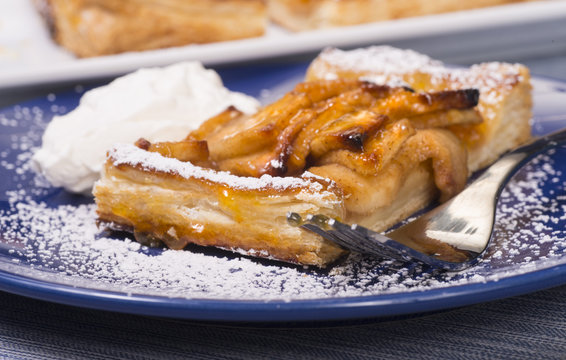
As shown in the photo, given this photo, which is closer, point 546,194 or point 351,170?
point 351,170

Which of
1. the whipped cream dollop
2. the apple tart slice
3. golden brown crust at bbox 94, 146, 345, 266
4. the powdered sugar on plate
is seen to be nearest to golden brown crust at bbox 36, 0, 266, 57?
the whipped cream dollop

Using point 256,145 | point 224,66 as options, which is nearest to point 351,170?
point 256,145

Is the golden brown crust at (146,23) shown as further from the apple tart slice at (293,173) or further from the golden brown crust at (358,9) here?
the apple tart slice at (293,173)

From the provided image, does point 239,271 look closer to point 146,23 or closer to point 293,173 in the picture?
point 293,173

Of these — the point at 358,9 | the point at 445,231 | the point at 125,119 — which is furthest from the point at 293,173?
the point at 358,9

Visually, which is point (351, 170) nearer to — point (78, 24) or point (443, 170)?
point (443, 170)

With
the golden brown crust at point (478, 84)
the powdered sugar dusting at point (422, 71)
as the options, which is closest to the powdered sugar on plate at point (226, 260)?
the golden brown crust at point (478, 84)
